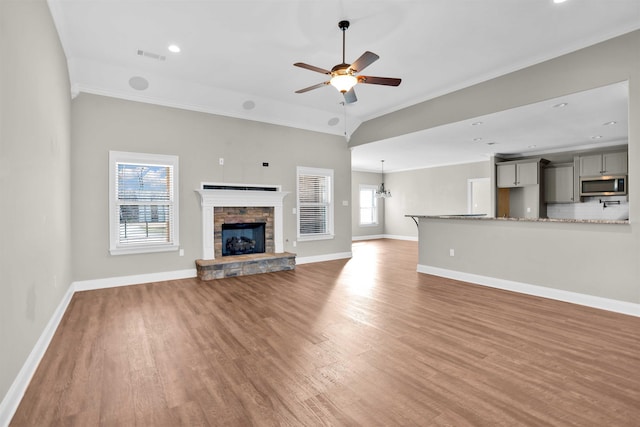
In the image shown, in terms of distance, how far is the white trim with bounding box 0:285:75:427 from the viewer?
1.79 m

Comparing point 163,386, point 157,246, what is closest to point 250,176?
point 157,246

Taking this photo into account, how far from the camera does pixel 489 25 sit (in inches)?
139

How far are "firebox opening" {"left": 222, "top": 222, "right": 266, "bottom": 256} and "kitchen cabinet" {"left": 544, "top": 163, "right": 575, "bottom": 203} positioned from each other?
7.36 metres

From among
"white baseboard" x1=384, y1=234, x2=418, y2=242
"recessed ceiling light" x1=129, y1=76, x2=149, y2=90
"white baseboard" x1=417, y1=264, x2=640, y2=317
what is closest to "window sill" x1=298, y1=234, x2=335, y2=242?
"white baseboard" x1=417, y1=264, x2=640, y2=317

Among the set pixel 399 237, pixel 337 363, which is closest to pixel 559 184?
pixel 399 237

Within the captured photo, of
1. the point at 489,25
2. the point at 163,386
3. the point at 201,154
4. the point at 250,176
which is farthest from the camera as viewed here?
the point at 250,176

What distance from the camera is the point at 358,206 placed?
12.0 metres

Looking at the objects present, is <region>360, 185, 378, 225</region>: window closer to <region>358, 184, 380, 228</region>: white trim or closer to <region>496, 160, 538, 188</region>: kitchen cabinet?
<region>358, 184, 380, 228</region>: white trim

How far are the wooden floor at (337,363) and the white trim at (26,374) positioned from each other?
0.06m

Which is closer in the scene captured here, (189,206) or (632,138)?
(632,138)

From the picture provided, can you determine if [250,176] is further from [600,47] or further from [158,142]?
[600,47]

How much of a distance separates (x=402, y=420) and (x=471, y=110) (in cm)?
474

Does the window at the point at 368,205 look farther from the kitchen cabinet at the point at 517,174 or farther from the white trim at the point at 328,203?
the white trim at the point at 328,203

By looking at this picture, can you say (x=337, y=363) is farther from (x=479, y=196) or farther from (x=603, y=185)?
(x=479, y=196)
